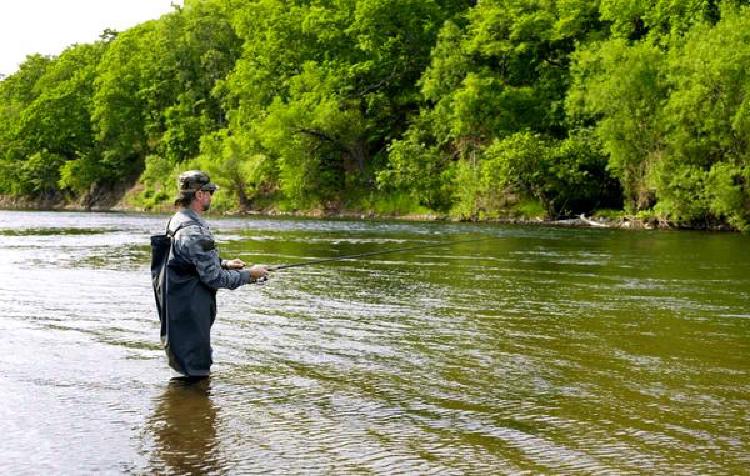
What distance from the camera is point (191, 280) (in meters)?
8.47

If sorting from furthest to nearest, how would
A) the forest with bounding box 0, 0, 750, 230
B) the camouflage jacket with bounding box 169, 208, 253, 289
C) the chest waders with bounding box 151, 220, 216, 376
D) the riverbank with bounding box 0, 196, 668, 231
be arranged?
the riverbank with bounding box 0, 196, 668, 231 < the forest with bounding box 0, 0, 750, 230 < the chest waders with bounding box 151, 220, 216, 376 < the camouflage jacket with bounding box 169, 208, 253, 289

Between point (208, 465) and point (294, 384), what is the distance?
2.63m

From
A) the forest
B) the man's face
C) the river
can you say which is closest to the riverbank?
the forest

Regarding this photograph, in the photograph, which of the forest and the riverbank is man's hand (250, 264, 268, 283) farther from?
the riverbank

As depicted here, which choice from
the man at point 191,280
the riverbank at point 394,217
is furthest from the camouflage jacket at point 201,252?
the riverbank at point 394,217

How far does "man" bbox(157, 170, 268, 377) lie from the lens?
8320 millimetres

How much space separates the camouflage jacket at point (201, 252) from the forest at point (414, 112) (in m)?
37.1

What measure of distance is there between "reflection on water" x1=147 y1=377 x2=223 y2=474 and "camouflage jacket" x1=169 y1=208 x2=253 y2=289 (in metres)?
1.07

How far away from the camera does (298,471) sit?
603 centimetres

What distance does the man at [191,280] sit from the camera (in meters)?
8.32

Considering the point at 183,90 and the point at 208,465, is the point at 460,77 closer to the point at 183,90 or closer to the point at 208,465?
the point at 183,90

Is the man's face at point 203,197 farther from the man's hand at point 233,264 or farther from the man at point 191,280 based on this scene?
the man's hand at point 233,264

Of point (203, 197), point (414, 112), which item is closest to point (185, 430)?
point (203, 197)

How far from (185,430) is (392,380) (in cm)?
259
